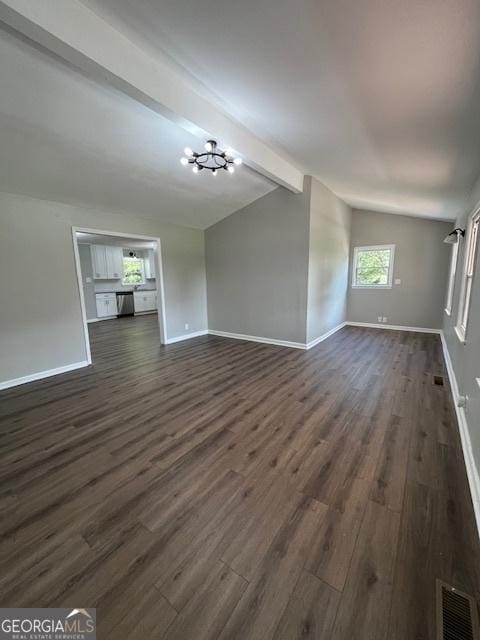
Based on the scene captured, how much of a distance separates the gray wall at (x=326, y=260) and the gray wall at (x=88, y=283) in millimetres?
6781

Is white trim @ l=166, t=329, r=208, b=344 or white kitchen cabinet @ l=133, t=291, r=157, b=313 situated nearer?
white trim @ l=166, t=329, r=208, b=344

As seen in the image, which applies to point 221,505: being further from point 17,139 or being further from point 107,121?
point 17,139

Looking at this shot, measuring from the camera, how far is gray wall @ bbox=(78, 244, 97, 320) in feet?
26.8

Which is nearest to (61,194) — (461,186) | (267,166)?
(267,166)

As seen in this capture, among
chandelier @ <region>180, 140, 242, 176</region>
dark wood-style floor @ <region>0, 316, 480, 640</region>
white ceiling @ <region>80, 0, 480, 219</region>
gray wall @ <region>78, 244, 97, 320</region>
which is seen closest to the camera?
dark wood-style floor @ <region>0, 316, 480, 640</region>

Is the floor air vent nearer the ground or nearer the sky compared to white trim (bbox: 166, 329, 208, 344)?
nearer the ground

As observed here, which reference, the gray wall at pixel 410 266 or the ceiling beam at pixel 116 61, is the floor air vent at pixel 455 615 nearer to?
the ceiling beam at pixel 116 61

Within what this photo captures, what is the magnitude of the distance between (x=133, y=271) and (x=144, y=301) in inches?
47.0

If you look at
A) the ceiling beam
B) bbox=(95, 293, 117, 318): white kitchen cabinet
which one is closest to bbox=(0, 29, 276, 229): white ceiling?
the ceiling beam

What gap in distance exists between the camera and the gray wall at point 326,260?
493 cm

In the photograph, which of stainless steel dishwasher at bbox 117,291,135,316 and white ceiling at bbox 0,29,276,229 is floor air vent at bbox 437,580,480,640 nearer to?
white ceiling at bbox 0,29,276,229

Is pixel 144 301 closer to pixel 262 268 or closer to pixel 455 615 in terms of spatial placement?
pixel 262 268

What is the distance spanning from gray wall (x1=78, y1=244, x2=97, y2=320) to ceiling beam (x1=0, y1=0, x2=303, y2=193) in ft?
23.0

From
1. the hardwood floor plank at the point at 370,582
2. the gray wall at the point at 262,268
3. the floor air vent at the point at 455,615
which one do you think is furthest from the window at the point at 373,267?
the floor air vent at the point at 455,615
